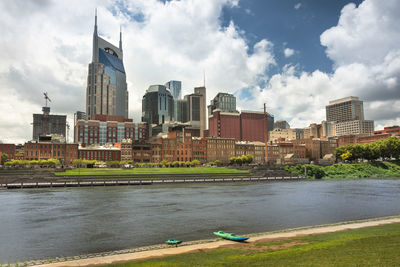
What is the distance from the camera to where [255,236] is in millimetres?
26969

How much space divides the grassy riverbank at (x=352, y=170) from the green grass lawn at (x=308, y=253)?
378 feet

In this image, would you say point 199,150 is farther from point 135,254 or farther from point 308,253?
point 308,253

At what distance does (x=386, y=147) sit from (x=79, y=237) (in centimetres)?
15527

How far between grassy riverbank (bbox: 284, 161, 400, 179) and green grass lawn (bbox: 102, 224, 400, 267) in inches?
4541

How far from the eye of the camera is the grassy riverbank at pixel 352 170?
13324 centimetres

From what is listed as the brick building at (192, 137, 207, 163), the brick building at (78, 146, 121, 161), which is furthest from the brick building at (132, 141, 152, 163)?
the brick building at (192, 137, 207, 163)

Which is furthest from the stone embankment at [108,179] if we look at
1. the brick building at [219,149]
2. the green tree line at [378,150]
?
the brick building at [219,149]

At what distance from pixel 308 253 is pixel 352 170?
443 ft

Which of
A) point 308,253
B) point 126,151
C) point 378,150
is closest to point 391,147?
point 378,150

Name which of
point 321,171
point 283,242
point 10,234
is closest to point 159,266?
point 283,242

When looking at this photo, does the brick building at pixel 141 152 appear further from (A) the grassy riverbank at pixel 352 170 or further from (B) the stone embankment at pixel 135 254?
(B) the stone embankment at pixel 135 254

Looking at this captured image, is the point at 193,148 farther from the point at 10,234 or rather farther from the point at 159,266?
the point at 159,266

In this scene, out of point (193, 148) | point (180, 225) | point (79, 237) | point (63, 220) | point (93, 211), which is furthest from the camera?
point (193, 148)

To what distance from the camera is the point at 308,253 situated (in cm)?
1908
